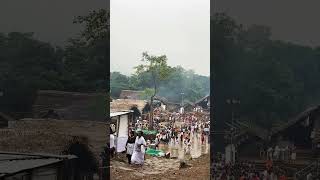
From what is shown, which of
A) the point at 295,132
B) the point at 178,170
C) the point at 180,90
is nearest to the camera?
the point at 295,132

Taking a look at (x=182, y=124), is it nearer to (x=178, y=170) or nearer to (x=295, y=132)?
(x=178, y=170)

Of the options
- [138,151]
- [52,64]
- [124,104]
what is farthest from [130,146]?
[52,64]

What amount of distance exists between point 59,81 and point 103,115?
89 cm

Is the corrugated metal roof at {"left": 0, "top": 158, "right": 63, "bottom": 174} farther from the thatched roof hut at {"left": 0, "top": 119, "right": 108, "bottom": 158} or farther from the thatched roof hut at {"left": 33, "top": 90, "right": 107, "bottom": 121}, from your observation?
the thatched roof hut at {"left": 33, "top": 90, "right": 107, "bottom": 121}

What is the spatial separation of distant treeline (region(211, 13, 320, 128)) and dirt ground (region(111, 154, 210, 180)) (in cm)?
355

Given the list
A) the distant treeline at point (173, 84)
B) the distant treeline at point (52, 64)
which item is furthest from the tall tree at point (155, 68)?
the distant treeline at point (52, 64)

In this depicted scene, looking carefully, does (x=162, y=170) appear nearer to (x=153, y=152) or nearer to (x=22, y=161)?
(x=153, y=152)

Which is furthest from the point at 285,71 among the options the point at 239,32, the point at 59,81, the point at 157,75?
the point at 157,75

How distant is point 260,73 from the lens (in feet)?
23.7

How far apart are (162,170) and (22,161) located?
4.97 metres

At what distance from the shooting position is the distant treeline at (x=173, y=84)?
1170cm

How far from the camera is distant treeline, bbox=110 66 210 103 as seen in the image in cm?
1170

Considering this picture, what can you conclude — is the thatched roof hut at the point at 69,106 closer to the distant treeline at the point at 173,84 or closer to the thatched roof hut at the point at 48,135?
the thatched roof hut at the point at 48,135

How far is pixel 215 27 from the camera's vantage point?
734 cm
